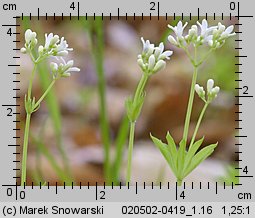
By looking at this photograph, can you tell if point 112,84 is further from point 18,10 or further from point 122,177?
point 18,10

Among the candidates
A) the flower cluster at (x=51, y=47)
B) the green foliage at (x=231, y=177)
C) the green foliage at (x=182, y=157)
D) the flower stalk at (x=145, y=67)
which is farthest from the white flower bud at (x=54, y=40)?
the green foliage at (x=231, y=177)

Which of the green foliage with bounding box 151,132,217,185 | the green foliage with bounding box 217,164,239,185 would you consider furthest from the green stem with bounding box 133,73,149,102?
the green foliage with bounding box 217,164,239,185

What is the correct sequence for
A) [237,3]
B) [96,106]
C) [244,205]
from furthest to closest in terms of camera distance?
1. [96,106]
2. [237,3]
3. [244,205]

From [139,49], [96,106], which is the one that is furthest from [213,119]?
[139,49]

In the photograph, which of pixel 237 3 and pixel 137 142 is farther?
pixel 137 142

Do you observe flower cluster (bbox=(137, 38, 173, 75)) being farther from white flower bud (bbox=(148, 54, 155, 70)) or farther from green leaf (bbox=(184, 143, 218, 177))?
green leaf (bbox=(184, 143, 218, 177))

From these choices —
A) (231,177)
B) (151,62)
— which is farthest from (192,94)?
(231,177)

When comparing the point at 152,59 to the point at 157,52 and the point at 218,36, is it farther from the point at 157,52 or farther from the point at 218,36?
the point at 218,36

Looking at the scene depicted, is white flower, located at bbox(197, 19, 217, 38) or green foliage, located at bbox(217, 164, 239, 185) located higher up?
white flower, located at bbox(197, 19, 217, 38)
